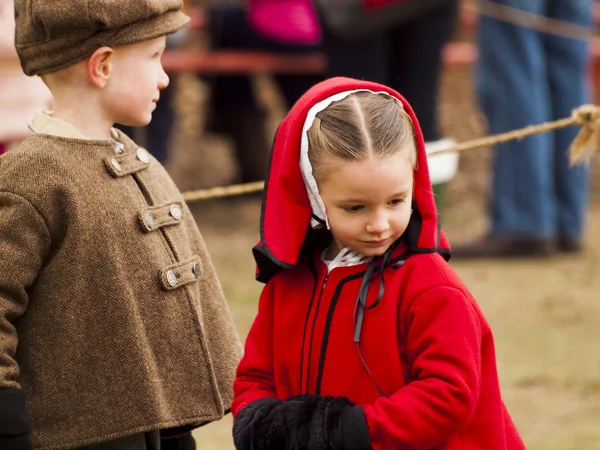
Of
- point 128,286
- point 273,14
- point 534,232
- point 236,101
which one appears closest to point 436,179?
point 534,232

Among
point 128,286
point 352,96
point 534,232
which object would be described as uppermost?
point 352,96

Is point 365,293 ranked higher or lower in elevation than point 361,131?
lower

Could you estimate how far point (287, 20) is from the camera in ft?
24.6

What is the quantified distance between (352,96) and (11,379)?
78cm

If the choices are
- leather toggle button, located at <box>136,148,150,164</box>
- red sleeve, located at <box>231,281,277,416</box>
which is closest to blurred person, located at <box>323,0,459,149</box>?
leather toggle button, located at <box>136,148,150,164</box>

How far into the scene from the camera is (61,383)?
2322 millimetres

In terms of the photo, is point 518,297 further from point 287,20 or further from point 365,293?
point 365,293

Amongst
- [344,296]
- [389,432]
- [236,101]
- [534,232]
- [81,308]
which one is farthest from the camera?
[236,101]

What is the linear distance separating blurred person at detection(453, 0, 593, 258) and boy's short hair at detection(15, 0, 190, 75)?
4033mm

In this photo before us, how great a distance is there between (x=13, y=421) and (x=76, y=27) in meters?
0.72

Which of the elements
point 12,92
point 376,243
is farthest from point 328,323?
point 12,92

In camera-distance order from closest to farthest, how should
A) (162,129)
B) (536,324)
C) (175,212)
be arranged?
(175,212) → (536,324) → (162,129)

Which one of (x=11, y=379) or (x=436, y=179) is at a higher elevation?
(x=11, y=379)

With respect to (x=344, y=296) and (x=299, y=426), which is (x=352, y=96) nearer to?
(x=344, y=296)
